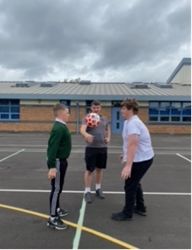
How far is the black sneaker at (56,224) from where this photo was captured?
3.63 m

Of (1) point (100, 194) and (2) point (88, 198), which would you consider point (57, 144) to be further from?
(1) point (100, 194)

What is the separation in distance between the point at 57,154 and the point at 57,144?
7.4 inches

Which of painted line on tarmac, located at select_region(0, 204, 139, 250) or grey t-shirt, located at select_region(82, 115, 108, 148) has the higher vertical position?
grey t-shirt, located at select_region(82, 115, 108, 148)

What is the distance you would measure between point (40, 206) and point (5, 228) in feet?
3.13

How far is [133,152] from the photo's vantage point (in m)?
3.59

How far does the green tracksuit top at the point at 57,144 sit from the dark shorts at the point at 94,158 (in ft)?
3.77

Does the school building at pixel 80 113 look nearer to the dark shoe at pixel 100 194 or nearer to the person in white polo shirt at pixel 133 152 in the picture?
the dark shoe at pixel 100 194

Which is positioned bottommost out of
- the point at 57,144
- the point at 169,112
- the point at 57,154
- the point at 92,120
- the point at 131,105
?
the point at 57,154

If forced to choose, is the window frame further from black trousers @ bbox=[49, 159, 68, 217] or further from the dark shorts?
black trousers @ bbox=[49, 159, 68, 217]

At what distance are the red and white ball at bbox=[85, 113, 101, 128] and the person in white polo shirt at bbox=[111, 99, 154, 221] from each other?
84 centimetres

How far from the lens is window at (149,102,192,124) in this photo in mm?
21406

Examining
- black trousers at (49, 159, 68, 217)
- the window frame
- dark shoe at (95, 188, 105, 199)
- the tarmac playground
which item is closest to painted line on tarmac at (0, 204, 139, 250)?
the tarmac playground

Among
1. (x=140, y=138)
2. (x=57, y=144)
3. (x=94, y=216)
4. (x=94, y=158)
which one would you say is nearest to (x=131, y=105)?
(x=140, y=138)

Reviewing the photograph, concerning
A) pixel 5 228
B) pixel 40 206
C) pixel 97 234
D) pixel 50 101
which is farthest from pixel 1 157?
pixel 50 101
